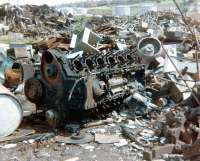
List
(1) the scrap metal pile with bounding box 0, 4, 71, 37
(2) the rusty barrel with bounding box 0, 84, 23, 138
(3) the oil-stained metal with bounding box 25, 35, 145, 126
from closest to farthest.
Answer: (2) the rusty barrel with bounding box 0, 84, 23, 138
(3) the oil-stained metal with bounding box 25, 35, 145, 126
(1) the scrap metal pile with bounding box 0, 4, 71, 37

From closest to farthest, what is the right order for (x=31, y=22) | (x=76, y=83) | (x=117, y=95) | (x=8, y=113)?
(x=8, y=113) < (x=76, y=83) < (x=117, y=95) < (x=31, y=22)

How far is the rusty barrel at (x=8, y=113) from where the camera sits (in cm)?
638

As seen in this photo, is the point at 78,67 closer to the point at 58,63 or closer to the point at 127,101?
the point at 58,63

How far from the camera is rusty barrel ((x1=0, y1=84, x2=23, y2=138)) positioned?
638 centimetres

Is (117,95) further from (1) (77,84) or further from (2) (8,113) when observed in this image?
(2) (8,113)

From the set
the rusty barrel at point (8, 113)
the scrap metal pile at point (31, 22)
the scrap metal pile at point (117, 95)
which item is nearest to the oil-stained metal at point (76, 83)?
the scrap metal pile at point (117, 95)

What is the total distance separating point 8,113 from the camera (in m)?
6.48

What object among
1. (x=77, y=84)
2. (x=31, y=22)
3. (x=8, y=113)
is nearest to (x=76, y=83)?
(x=77, y=84)

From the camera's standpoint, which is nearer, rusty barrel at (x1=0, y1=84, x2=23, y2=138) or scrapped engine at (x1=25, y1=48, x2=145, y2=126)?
rusty barrel at (x1=0, y1=84, x2=23, y2=138)

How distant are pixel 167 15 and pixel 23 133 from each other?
2431 centimetres

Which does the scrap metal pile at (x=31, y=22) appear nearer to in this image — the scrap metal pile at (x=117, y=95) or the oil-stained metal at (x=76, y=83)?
the scrap metal pile at (x=117, y=95)

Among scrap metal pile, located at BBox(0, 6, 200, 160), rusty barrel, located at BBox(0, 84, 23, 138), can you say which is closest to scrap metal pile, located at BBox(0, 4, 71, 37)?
scrap metal pile, located at BBox(0, 6, 200, 160)

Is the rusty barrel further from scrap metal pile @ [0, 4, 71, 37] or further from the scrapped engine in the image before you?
scrap metal pile @ [0, 4, 71, 37]

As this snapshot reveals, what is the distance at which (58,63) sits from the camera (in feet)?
22.4
